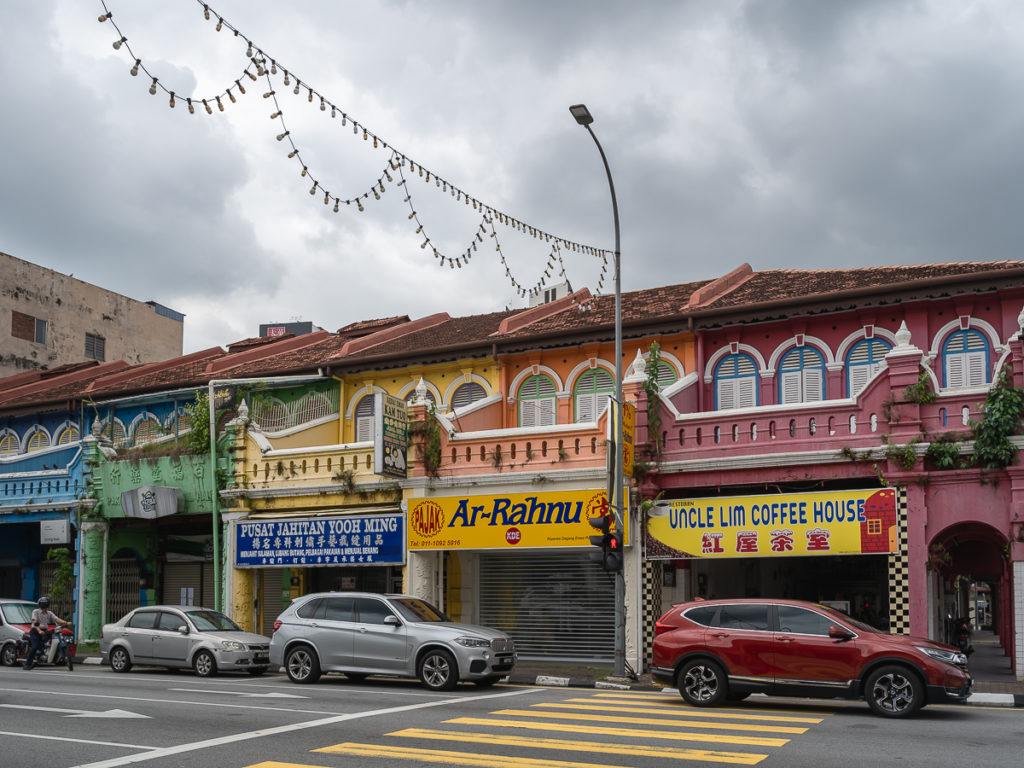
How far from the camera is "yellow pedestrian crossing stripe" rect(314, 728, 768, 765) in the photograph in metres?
11.1

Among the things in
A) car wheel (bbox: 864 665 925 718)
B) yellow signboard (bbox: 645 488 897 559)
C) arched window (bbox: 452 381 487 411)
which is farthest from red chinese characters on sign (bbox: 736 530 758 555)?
arched window (bbox: 452 381 487 411)

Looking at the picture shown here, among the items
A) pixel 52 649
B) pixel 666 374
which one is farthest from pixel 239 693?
pixel 666 374

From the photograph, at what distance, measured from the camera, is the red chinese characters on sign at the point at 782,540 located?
19.9m

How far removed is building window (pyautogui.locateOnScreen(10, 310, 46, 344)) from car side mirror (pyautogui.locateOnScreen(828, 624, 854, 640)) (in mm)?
36198

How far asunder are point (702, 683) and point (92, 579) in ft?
62.1

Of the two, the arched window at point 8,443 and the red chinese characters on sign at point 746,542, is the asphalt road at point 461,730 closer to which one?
the red chinese characters on sign at point 746,542

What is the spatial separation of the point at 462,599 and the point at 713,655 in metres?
Result: 10.4

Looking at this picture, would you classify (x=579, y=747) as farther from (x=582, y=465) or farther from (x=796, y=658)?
(x=582, y=465)

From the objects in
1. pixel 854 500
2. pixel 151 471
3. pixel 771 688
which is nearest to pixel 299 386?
pixel 151 471

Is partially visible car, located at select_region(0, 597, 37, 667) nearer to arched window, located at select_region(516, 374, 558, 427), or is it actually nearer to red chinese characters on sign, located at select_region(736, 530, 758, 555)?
arched window, located at select_region(516, 374, 558, 427)

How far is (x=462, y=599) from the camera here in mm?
25000

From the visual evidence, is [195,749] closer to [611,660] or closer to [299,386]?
[611,660]

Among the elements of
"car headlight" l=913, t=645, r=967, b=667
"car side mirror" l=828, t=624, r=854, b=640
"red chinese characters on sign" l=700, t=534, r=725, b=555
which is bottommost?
"car headlight" l=913, t=645, r=967, b=667

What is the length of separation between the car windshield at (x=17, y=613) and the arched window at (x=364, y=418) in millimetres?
8618
